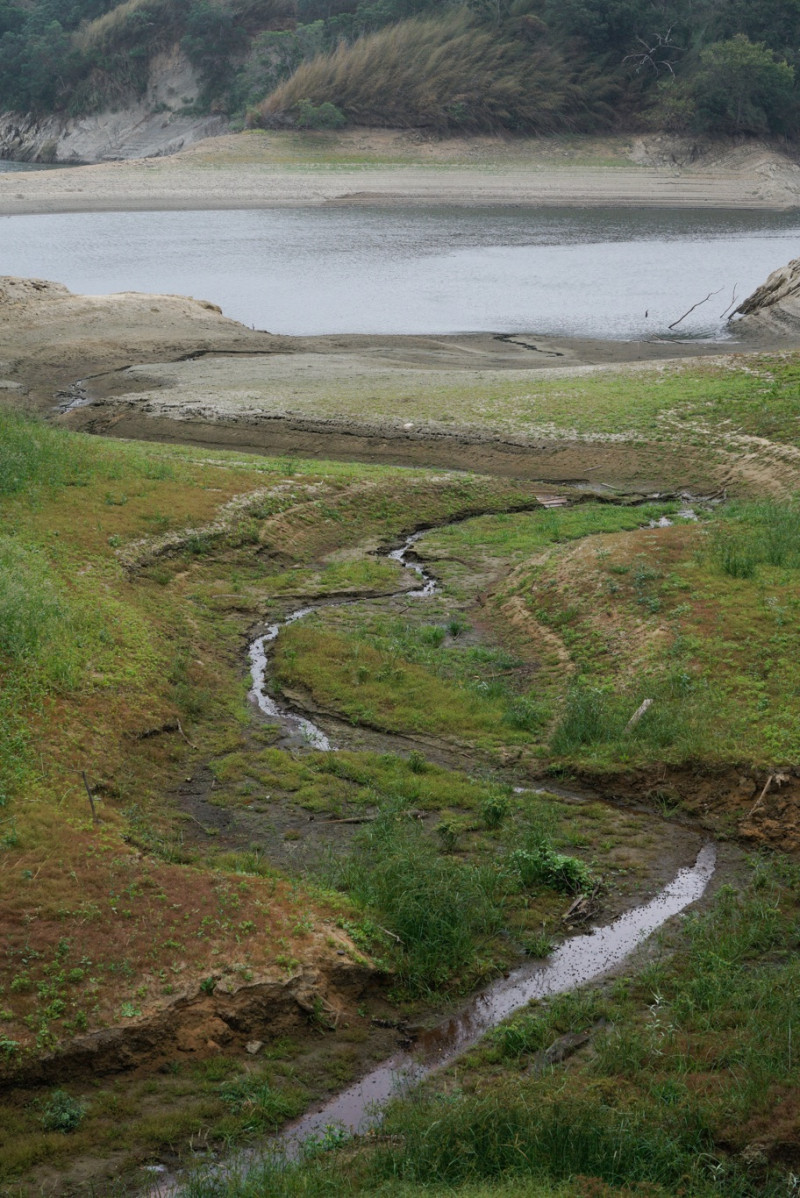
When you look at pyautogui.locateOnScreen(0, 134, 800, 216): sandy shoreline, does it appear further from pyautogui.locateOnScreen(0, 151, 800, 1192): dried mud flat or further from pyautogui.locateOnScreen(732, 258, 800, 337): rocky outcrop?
pyautogui.locateOnScreen(732, 258, 800, 337): rocky outcrop

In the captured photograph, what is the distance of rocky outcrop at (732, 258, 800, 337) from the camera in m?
37.3

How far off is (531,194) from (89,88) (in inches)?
1867

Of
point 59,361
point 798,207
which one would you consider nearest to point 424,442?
point 59,361

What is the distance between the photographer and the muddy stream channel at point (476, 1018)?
739 centimetres

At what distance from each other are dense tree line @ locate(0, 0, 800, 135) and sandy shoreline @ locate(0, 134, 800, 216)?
11.2 feet

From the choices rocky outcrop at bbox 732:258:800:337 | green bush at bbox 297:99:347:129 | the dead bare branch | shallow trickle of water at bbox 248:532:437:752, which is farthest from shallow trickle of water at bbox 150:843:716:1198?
green bush at bbox 297:99:347:129

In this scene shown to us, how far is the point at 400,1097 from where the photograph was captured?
7.82 metres

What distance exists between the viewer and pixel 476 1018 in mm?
8727

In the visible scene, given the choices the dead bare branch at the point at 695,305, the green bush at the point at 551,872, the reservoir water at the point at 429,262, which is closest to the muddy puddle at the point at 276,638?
the green bush at the point at 551,872

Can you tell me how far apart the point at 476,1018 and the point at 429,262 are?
1795 inches

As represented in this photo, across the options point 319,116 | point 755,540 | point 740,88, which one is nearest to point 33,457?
point 755,540

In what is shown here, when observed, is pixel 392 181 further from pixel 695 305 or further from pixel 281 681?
pixel 281 681

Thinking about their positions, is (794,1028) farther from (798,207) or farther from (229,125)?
(229,125)

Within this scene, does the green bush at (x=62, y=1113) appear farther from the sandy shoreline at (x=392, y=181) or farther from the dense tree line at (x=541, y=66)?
the dense tree line at (x=541, y=66)
